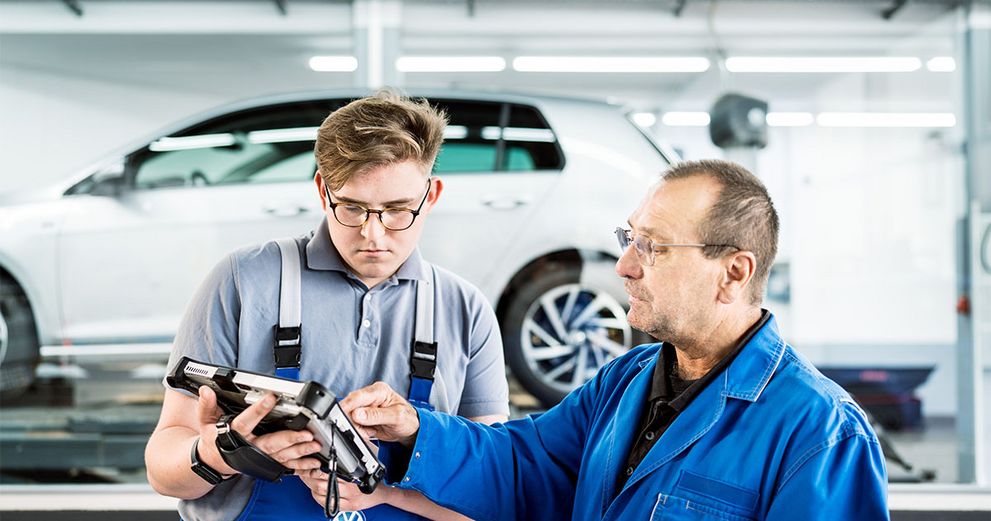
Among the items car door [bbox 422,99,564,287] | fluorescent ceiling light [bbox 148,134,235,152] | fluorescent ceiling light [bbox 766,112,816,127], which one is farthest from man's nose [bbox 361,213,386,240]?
fluorescent ceiling light [bbox 766,112,816,127]

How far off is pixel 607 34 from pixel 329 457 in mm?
2755

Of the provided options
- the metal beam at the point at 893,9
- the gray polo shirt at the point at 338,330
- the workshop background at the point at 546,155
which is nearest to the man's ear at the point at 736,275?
the gray polo shirt at the point at 338,330

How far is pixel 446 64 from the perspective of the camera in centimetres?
352

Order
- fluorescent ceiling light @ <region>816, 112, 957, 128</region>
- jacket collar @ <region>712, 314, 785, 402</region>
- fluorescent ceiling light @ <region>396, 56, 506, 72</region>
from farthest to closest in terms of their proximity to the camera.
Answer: fluorescent ceiling light @ <region>816, 112, 957, 128</region> → fluorescent ceiling light @ <region>396, 56, 506, 72</region> → jacket collar @ <region>712, 314, 785, 402</region>

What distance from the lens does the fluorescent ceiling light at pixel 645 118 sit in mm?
3406

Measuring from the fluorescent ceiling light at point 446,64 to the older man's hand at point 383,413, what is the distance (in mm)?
2406

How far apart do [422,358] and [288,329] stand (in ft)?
0.68

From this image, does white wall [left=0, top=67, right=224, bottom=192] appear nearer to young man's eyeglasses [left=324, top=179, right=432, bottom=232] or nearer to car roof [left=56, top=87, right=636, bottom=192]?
car roof [left=56, top=87, right=636, bottom=192]

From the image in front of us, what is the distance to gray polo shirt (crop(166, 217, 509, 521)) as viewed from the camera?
1264 mm

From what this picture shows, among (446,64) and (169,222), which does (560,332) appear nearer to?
(446,64)

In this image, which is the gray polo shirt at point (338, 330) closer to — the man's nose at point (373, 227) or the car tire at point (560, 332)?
the man's nose at point (373, 227)

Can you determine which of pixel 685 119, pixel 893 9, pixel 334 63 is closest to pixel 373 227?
pixel 334 63

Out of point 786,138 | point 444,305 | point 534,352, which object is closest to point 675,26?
point 786,138

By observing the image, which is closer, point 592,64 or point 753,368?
point 753,368
